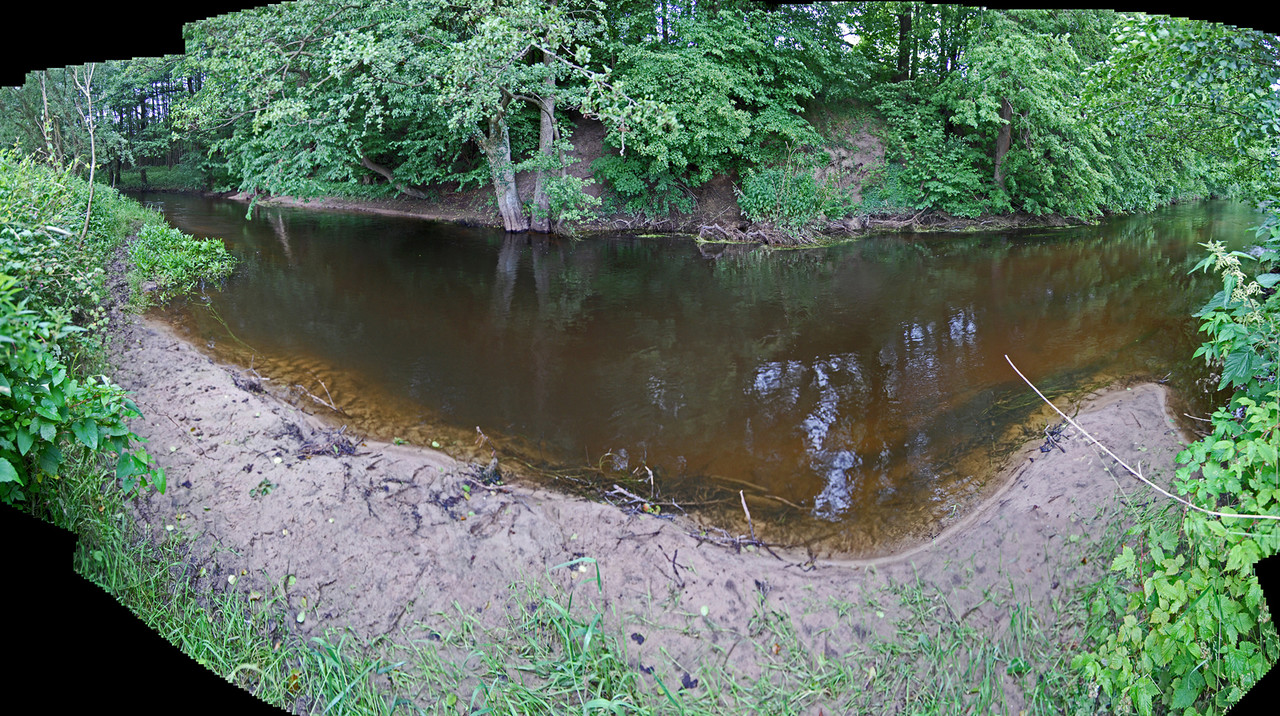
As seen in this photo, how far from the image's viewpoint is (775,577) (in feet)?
11.9

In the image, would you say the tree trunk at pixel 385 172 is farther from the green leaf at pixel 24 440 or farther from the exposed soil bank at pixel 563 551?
the green leaf at pixel 24 440

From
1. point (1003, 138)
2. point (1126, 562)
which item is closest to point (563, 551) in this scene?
point (1126, 562)

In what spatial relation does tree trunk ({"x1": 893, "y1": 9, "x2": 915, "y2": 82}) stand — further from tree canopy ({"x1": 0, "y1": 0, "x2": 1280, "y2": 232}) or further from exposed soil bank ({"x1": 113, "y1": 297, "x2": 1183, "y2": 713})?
exposed soil bank ({"x1": 113, "y1": 297, "x2": 1183, "y2": 713})

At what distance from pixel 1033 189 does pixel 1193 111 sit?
47.4 ft

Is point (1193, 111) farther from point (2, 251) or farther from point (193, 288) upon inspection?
point (193, 288)

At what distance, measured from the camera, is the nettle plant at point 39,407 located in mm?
2014

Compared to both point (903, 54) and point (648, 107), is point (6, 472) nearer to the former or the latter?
point (648, 107)

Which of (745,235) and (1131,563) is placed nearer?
(1131,563)

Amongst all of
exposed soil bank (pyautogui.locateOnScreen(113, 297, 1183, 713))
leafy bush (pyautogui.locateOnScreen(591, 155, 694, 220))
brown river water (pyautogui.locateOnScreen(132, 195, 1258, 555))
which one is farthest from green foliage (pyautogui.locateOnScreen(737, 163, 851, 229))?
exposed soil bank (pyautogui.locateOnScreen(113, 297, 1183, 713))

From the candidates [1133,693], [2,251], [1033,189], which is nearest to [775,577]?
[1133,693]

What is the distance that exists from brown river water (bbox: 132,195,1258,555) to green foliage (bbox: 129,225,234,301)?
0.42m

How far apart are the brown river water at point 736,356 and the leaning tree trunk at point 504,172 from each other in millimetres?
3198

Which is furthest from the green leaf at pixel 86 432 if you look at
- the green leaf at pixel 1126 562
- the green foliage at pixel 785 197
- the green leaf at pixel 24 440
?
the green foliage at pixel 785 197

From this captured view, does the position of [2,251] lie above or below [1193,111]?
below
